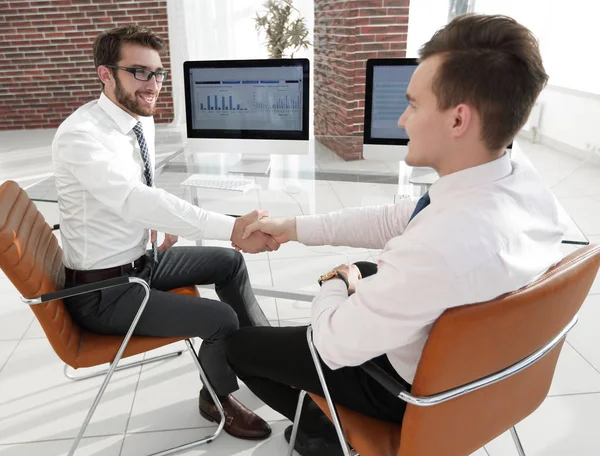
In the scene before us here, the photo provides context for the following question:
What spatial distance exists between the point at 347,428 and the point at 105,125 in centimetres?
122

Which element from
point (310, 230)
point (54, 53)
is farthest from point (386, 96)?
point (54, 53)

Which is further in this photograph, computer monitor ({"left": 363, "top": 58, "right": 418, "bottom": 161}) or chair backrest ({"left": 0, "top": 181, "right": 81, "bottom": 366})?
computer monitor ({"left": 363, "top": 58, "right": 418, "bottom": 161})

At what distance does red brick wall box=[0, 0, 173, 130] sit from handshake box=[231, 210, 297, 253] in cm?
557

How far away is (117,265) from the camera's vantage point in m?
1.64

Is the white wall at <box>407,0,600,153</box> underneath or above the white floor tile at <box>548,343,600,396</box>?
above

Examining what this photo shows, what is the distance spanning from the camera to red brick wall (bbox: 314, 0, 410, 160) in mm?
4445

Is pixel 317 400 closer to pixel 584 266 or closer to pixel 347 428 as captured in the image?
pixel 347 428

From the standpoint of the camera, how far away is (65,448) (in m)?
1.70

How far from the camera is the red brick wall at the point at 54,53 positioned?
6461 mm

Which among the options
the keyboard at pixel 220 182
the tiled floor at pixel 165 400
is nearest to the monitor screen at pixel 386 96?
the tiled floor at pixel 165 400

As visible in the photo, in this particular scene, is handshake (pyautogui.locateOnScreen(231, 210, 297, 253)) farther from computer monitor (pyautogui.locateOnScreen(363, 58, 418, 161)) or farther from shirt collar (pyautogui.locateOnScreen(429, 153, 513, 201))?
computer monitor (pyautogui.locateOnScreen(363, 58, 418, 161))

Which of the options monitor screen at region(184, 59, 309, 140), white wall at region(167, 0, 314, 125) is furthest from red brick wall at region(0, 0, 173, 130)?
monitor screen at region(184, 59, 309, 140)

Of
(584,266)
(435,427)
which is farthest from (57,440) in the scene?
(584,266)

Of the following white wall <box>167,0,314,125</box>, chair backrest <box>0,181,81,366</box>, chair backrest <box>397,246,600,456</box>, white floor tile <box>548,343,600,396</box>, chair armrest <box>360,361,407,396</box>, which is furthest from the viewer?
white wall <box>167,0,314,125</box>
